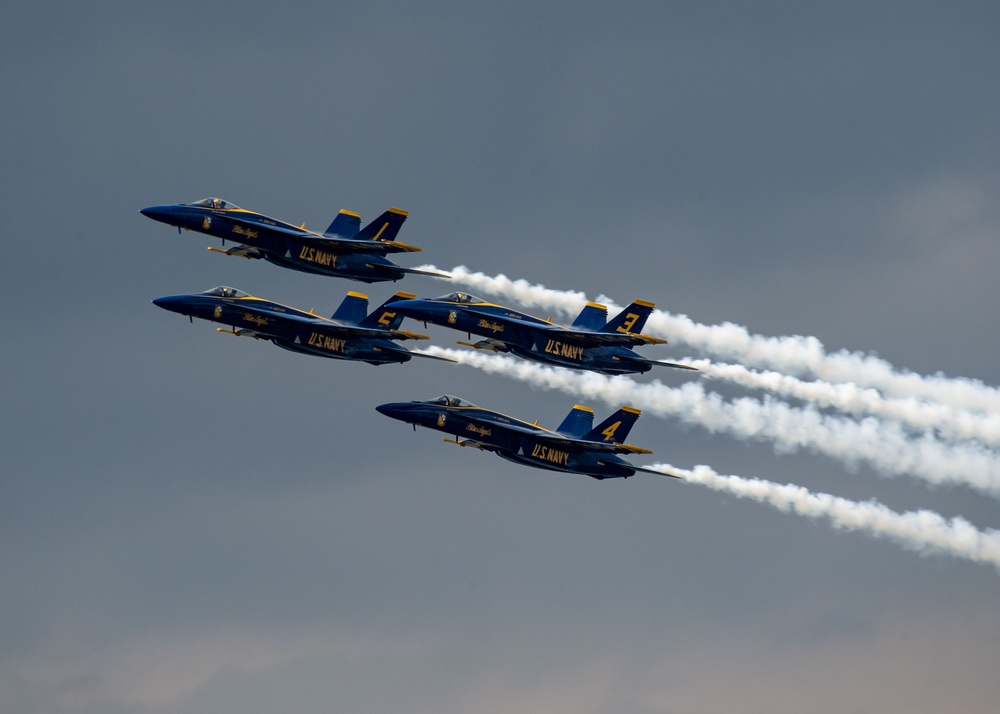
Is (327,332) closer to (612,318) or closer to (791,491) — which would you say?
(612,318)

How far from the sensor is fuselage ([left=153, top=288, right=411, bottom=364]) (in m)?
131

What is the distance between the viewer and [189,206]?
433 ft

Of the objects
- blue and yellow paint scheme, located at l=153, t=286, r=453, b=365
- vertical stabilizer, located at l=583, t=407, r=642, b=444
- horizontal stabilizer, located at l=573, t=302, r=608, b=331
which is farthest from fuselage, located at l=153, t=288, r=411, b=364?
vertical stabilizer, located at l=583, t=407, r=642, b=444

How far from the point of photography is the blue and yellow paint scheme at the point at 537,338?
439 feet

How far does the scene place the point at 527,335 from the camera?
134375mm

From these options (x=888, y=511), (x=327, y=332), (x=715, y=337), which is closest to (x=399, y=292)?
(x=327, y=332)

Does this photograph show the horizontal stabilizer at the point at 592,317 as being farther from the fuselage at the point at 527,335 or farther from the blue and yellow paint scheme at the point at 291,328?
the blue and yellow paint scheme at the point at 291,328

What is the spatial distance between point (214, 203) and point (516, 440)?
74.9 feet

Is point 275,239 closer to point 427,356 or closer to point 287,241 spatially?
point 287,241

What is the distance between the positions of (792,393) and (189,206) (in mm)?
39770

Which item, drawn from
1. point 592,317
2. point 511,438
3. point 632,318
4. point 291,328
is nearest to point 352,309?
point 291,328

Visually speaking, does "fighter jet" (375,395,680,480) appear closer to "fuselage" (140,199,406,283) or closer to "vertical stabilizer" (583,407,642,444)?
"vertical stabilizer" (583,407,642,444)

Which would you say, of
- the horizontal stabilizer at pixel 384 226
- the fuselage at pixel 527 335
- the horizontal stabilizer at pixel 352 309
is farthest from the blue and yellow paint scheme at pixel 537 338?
the horizontal stabilizer at pixel 384 226

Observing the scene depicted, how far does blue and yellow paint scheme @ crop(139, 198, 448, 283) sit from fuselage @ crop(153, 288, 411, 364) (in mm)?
2797
